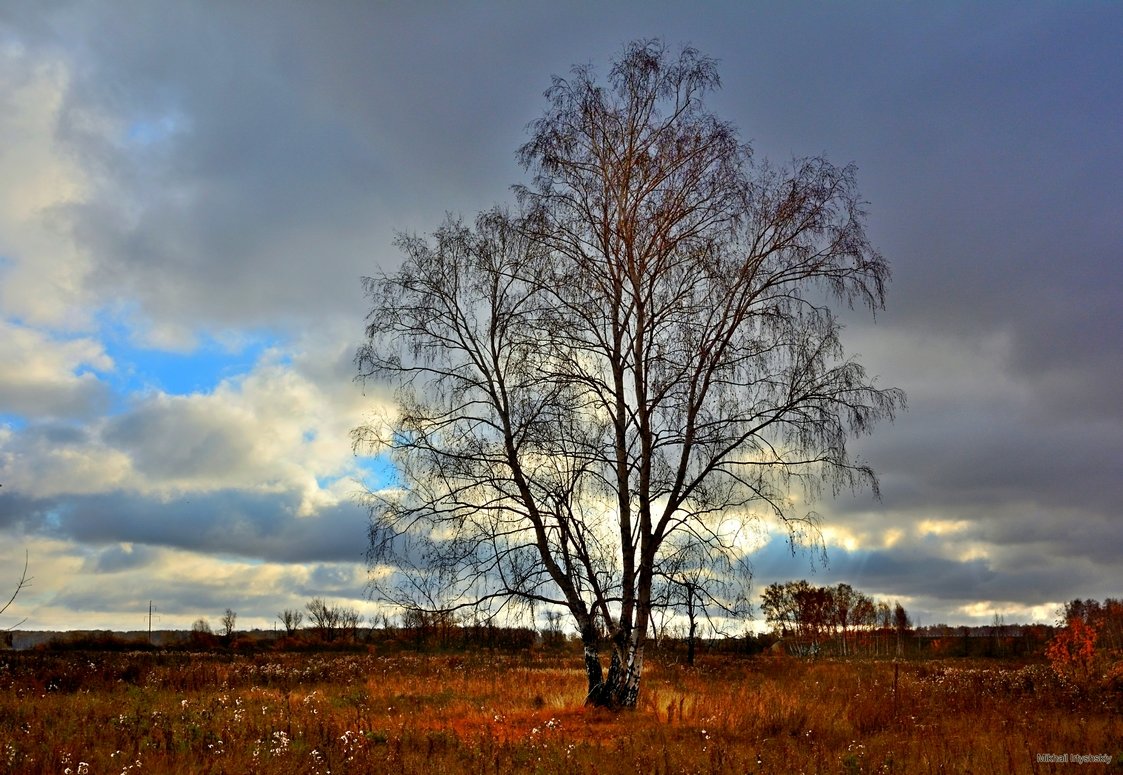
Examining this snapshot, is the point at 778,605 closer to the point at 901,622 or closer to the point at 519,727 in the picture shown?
the point at 901,622

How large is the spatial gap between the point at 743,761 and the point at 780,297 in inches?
355

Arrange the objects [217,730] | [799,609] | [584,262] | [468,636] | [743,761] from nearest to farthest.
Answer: [743,761] → [217,730] → [468,636] → [584,262] → [799,609]

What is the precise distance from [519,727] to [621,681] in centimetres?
224

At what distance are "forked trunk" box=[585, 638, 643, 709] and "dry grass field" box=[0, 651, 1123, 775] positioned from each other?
1.24 ft

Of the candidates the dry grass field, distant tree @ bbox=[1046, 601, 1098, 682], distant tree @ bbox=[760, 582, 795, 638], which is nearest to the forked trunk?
the dry grass field

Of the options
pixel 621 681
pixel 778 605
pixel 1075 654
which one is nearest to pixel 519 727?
pixel 621 681

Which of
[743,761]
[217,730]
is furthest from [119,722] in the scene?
[743,761]

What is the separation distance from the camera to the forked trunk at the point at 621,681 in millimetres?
16547

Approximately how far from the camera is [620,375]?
56.9 feet

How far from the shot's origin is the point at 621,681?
16.6 m

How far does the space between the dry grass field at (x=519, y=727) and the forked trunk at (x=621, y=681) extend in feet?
1.24

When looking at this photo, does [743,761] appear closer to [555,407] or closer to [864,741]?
[864,741]

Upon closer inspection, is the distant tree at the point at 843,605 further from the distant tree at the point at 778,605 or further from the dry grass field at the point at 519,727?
the dry grass field at the point at 519,727

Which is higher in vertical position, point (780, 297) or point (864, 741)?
point (780, 297)
